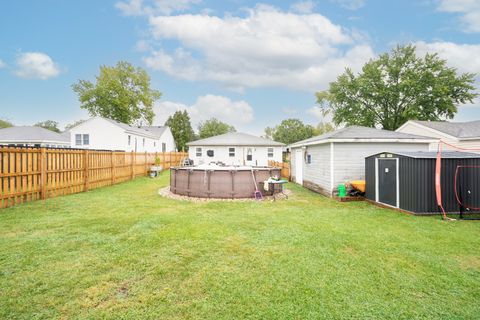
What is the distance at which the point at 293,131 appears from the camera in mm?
51719

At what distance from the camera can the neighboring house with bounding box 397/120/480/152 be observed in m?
14.8

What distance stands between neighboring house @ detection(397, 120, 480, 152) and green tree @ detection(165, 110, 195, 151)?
106 ft

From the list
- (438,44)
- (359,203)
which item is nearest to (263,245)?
(359,203)

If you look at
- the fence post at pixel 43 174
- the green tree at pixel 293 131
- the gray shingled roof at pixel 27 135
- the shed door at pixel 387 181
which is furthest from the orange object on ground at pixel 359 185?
the green tree at pixel 293 131

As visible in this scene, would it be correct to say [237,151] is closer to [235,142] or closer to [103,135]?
[235,142]

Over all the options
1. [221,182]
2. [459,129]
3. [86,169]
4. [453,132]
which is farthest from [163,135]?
[459,129]

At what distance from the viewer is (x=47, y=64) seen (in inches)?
1046

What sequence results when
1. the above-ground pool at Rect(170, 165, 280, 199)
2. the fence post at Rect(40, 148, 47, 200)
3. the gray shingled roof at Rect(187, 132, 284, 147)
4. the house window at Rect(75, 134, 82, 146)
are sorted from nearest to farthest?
the fence post at Rect(40, 148, 47, 200) → the above-ground pool at Rect(170, 165, 280, 199) → the house window at Rect(75, 134, 82, 146) → the gray shingled roof at Rect(187, 132, 284, 147)

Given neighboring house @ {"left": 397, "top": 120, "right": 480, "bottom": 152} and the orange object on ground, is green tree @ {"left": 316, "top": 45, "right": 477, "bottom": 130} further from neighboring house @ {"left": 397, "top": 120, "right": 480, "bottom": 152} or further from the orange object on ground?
the orange object on ground

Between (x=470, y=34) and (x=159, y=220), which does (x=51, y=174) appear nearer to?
(x=159, y=220)

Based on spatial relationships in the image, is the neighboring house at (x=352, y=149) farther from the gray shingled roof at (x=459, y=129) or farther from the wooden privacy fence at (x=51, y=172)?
the wooden privacy fence at (x=51, y=172)

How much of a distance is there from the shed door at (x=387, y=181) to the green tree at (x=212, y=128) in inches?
1929

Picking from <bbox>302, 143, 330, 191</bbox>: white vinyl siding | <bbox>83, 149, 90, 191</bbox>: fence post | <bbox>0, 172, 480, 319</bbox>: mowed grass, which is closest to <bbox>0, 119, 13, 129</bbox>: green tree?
<bbox>83, 149, 90, 191</bbox>: fence post

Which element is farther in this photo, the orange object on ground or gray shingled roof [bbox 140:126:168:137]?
gray shingled roof [bbox 140:126:168:137]
